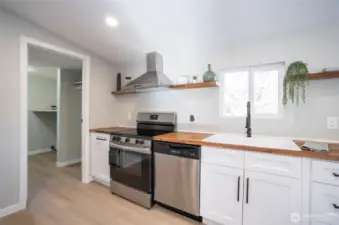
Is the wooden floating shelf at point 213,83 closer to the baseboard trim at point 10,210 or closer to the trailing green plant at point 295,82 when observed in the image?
the trailing green plant at point 295,82

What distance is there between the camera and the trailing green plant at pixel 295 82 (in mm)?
1789

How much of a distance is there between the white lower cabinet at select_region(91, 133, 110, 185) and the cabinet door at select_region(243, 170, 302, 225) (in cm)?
206

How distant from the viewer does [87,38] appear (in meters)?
2.63

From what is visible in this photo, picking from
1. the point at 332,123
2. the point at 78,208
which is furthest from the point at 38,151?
the point at 332,123

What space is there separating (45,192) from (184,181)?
7.14ft

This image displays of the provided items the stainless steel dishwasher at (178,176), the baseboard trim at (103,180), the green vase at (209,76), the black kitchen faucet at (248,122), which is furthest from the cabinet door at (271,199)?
the baseboard trim at (103,180)

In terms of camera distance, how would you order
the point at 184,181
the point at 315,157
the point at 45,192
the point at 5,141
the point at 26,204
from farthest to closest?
the point at 45,192 < the point at 26,204 < the point at 5,141 < the point at 184,181 < the point at 315,157

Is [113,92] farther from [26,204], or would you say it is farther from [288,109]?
[288,109]

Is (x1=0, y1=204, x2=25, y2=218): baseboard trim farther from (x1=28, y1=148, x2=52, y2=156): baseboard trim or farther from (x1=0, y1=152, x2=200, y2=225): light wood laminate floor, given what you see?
(x1=28, y1=148, x2=52, y2=156): baseboard trim

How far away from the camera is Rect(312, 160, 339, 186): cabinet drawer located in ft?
4.22

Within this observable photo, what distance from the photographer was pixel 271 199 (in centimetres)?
151

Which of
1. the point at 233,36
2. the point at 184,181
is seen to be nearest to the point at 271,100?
the point at 233,36

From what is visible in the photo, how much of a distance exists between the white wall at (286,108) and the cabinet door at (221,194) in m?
0.74

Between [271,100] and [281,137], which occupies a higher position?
[271,100]
